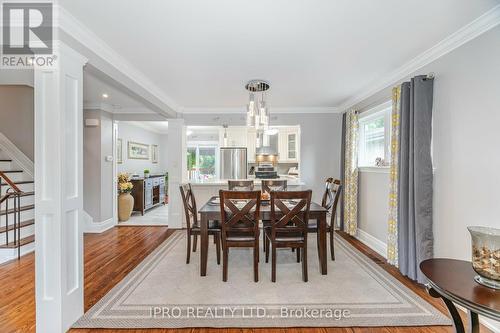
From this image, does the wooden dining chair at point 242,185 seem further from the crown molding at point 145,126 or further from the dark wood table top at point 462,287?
the crown molding at point 145,126

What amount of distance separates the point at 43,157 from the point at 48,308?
115 cm

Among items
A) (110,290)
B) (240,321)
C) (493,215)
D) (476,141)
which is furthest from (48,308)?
(476,141)

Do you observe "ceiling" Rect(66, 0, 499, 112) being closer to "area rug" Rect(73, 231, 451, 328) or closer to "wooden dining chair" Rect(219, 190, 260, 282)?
"wooden dining chair" Rect(219, 190, 260, 282)

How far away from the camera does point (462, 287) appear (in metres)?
1.27

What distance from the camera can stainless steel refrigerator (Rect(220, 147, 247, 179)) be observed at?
6930 mm

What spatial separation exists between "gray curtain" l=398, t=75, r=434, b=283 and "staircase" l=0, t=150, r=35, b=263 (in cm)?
495

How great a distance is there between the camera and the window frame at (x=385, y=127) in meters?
3.51

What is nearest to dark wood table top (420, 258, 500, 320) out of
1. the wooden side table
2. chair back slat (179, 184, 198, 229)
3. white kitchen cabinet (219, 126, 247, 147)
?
the wooden side table

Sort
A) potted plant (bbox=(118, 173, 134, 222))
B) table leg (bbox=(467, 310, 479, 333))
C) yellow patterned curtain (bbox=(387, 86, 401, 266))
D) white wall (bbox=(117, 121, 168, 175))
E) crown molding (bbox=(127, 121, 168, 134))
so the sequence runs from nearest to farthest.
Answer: table leg (bbox=(467, 310, 479, 333)) < yellow patterned curtain (bbox=(387, 86, 401, 266)) < potted plant (bbox=(118, 173, 134, 222)) < white wall (bbox=(117, 121, 168, 175)) < crown molding (bbox=(127, 121, 168, 134))

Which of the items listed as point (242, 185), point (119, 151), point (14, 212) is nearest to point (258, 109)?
point (242, 185)

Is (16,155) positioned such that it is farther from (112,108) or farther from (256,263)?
(256,263)

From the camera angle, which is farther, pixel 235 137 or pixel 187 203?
pixel 235 137

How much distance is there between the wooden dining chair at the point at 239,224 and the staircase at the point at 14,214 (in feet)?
9.69

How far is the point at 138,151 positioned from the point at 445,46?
7.12m
